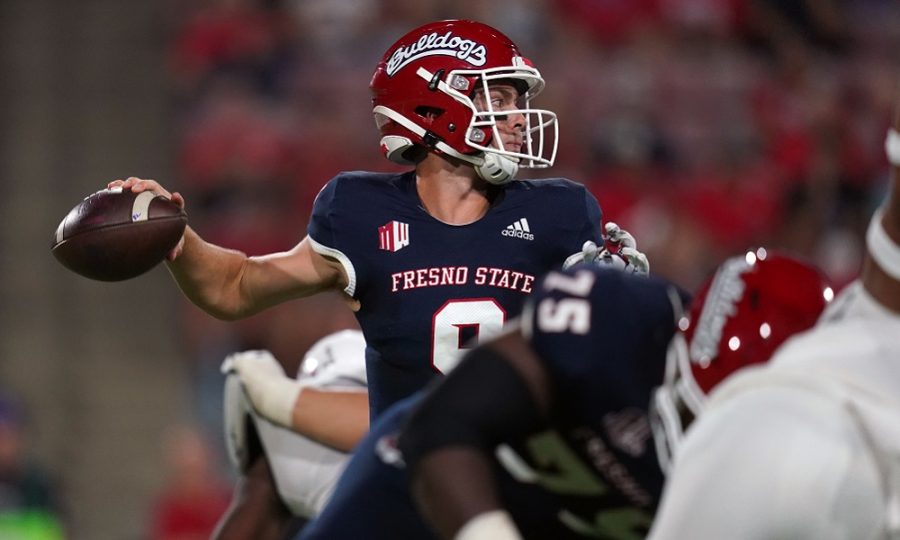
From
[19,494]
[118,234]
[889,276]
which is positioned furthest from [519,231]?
[19,494]

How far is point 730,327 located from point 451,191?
137 cm

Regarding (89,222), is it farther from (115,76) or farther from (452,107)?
(115,76)

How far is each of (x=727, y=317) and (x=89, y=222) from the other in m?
1.48

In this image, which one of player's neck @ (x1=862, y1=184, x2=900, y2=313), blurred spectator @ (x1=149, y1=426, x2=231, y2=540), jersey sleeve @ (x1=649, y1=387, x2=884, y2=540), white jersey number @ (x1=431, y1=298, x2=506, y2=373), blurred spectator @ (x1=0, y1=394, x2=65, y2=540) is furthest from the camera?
blurred spectator @ (x1=149, y1=426, x2=231, y2=540)

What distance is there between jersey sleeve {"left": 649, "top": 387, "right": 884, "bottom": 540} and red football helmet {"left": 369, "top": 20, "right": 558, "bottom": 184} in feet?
5.28

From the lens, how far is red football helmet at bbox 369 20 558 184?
122 inches

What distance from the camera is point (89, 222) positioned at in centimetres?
284

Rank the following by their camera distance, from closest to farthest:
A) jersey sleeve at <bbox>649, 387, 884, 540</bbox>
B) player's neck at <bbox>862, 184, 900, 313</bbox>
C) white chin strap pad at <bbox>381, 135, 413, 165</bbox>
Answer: jersey sleeve at <bbox>649, 387, 884, 540</bbox> → player's neck at <bbox>862, 184, 900, 313</bbox> → white chin strap pad at <bbox>381, 135, 413, 165</bbox>

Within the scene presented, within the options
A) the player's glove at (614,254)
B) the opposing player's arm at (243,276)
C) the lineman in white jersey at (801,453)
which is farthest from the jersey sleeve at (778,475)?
the opposing player's arm at (243,276)

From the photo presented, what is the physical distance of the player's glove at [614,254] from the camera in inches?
113

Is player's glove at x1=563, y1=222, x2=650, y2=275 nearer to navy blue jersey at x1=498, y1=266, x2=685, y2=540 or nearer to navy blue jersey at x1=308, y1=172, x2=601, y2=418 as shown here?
navy blue jersey at x1=308, y1=172, x2=601, y2=418

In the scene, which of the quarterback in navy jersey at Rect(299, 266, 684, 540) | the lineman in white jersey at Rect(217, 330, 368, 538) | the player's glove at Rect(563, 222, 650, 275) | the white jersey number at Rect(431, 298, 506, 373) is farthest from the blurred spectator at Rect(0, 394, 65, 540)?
the quarterback in navy jersey at Rect(299, 266, 684, 540)

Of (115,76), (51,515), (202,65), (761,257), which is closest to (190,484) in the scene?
(51,515)

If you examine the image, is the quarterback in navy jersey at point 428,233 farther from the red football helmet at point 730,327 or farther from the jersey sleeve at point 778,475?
the jersey sleeve at point 778,475
